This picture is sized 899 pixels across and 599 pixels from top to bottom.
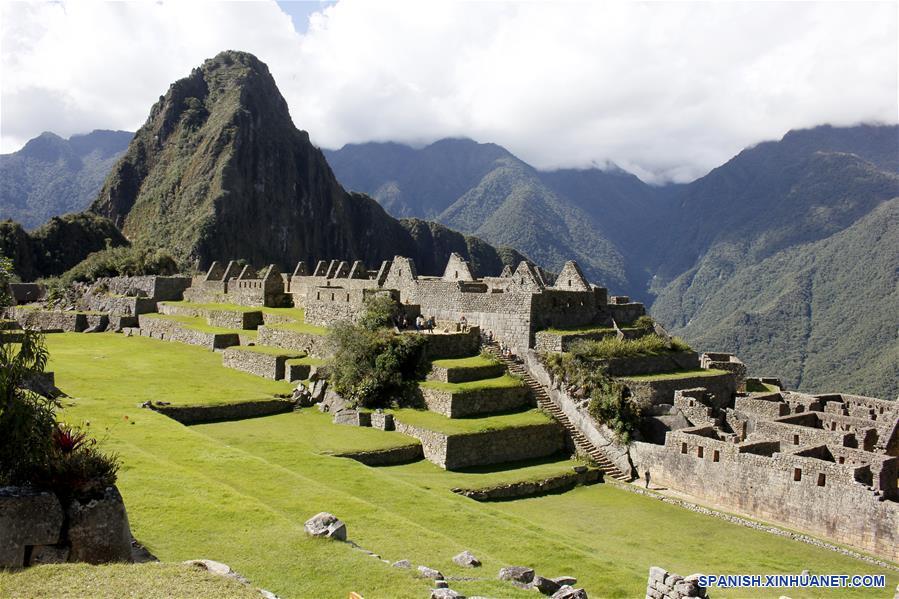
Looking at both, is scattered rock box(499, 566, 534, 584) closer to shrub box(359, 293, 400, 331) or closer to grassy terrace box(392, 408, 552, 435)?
grassy terrace box(392, 408, 552, 435)

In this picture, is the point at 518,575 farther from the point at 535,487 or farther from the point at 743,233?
the point at 743,233

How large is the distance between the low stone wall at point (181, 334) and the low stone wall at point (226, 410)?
11.8m

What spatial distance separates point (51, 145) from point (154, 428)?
589 ft

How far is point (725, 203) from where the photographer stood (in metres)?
120

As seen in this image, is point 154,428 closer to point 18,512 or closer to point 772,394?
point 18,512

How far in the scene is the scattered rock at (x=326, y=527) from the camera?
1072cm

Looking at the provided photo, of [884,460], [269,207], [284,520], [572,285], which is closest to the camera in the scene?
[284,520]

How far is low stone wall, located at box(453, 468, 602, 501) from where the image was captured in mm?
18031

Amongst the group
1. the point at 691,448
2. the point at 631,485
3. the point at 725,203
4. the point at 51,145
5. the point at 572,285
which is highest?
the point at 51,145

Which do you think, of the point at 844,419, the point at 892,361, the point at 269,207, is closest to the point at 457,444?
the point at 844,419

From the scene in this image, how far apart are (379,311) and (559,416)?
8.02m

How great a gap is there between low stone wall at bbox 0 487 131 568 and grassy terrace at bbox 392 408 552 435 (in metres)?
12.0

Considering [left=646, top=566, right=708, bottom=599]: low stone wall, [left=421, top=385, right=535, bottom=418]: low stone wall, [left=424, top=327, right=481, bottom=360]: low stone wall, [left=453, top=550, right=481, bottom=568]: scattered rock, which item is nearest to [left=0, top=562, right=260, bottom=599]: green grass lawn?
[left=453, top=550, right=481, bottom=568]: scattered rock

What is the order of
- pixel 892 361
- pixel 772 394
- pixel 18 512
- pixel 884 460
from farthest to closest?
1. pixel 892 361
2. pixel 772 394
3. pixel 884 460
4. pixel 18 512
